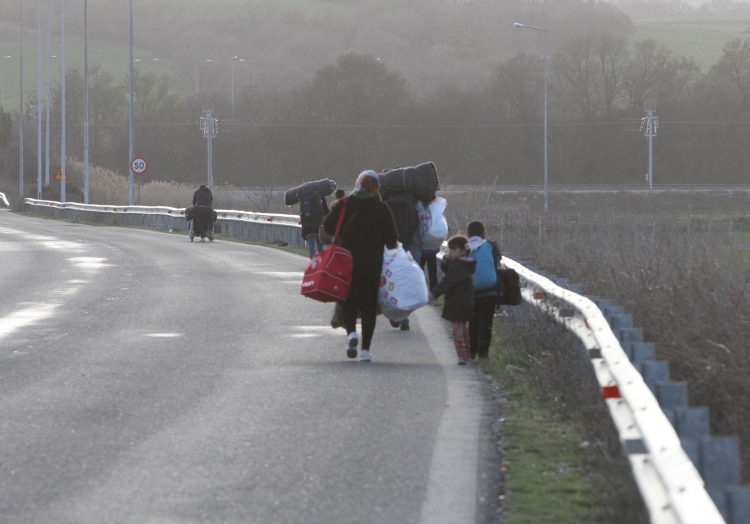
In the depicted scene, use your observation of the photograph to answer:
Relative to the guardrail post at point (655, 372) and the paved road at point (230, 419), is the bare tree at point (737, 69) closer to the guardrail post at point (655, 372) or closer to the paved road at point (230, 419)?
the paved road at point (230, 419)

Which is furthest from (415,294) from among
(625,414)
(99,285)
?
(99,285)

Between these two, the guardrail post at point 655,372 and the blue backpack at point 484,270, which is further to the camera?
the blue backpack at point 484,270

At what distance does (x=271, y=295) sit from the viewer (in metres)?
15.9

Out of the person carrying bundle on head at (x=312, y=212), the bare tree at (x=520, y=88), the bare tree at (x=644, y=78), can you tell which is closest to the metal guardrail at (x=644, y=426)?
the person carrying bundle on head at (x=312, y=212)

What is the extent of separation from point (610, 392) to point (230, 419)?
2.61 metres

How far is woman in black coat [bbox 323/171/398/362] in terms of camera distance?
987 cm

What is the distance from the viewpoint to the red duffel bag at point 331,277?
9648 mm

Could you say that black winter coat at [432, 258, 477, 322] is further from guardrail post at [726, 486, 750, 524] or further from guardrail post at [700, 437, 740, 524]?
guardrail post at [726, 486, 750, 524]

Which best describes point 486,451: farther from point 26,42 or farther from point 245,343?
point 26,42

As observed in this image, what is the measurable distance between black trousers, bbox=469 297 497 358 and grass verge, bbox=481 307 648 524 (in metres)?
0.12

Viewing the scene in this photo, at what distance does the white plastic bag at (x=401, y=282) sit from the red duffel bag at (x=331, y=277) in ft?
1.57

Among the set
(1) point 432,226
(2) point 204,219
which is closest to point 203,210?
(2) point 204,219

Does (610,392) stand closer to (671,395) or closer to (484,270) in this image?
(671,395)

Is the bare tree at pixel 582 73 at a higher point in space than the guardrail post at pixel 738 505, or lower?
higher
